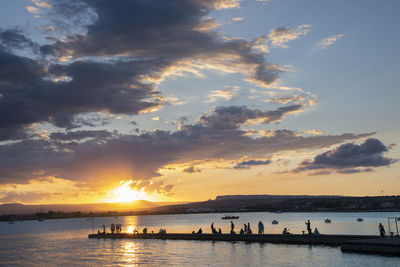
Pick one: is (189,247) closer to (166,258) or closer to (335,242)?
(166,258)

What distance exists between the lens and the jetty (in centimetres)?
4297

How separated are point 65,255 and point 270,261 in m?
33.7

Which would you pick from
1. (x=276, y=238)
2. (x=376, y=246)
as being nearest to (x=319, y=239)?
A: (x=276, y=238)

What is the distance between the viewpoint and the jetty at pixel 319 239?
141ft

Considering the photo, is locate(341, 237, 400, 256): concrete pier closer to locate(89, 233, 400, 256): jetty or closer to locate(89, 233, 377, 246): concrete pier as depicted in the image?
locate(89, 233, 400, 256): jetty

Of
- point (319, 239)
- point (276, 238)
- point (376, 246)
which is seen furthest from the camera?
point (276, 238)

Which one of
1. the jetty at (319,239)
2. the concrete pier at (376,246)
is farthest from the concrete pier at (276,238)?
the concrete pier at (376,246)

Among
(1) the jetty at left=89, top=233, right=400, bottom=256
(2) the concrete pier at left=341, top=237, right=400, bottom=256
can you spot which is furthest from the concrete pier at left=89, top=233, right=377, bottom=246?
(2) the concrete pier at left=341, top=237, right=400, bottom=256

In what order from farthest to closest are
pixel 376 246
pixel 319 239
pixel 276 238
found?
pixel 276 238 < pixel 319 239 < pixel 376 246

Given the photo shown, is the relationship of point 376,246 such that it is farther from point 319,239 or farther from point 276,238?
point 276,238

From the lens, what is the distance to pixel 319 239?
55250 mm

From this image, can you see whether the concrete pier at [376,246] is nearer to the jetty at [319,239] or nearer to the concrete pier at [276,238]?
the jetty at [319,239]

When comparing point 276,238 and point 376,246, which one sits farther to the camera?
point 276,238

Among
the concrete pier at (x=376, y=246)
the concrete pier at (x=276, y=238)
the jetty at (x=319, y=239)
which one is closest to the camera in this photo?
the concrete pier at (x=376, y=246)
